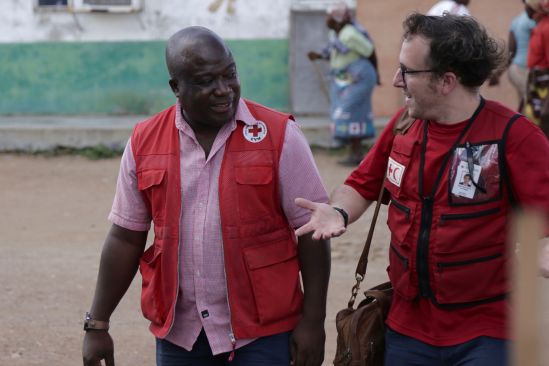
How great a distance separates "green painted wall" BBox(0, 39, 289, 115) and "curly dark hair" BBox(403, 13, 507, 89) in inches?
418

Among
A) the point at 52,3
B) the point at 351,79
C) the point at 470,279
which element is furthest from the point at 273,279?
the point at 52,3

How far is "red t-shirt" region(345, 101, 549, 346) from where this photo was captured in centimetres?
298

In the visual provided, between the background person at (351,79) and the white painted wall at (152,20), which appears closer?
the background person at (351,79)

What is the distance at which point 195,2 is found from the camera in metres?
13.4

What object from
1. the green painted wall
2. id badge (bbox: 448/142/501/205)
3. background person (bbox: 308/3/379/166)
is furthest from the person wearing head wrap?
id badge (bbox: 448/142/501/205)

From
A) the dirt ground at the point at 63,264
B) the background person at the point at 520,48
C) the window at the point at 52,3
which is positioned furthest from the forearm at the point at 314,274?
the window at the point at 52,3

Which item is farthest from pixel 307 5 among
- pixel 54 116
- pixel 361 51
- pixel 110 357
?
pixel 110 357

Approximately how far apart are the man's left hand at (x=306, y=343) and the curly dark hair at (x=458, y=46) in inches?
35.2

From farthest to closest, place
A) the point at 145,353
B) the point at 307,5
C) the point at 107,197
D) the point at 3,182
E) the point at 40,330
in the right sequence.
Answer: the point at 307,5 < the point at 3,182 < the point at 107,197 < the point at 40,330 < the point at 145,353

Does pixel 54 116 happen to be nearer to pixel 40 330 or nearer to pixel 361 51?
pixel 361 51

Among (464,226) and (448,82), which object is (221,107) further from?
(464,226)

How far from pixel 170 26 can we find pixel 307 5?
1.87 metres

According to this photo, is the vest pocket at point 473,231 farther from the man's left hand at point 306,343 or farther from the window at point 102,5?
the window at point 102,5

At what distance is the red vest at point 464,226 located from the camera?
119 inches
